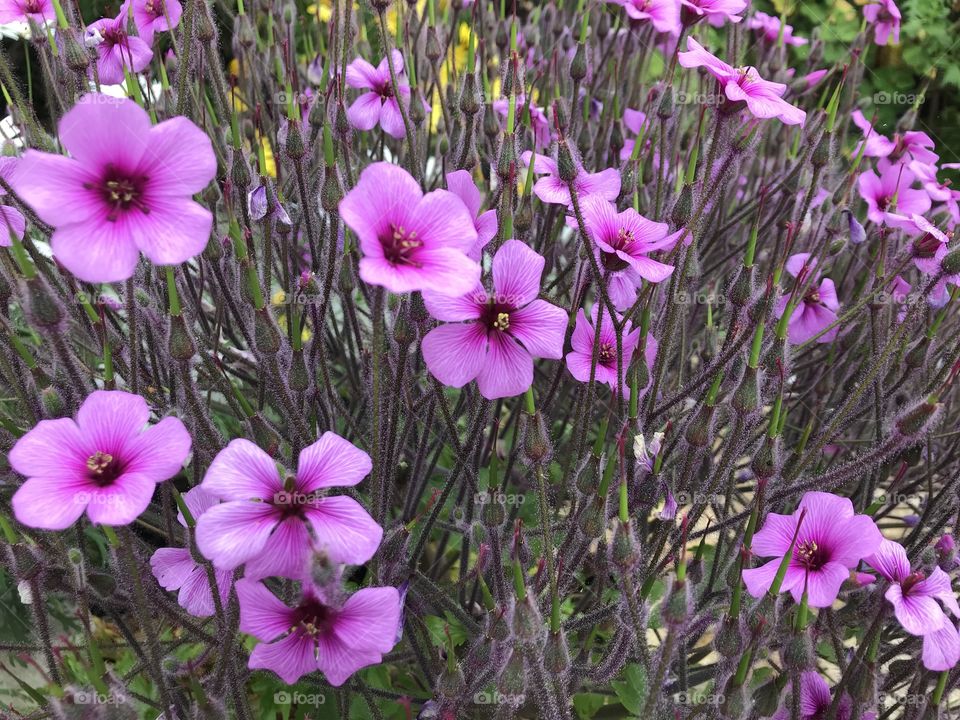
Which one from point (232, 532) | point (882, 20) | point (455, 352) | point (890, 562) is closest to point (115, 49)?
point (455, 352)

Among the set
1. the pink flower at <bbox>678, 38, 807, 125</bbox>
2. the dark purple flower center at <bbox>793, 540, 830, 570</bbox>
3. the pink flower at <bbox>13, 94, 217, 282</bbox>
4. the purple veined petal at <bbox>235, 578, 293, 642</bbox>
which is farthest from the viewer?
the pink flower at <bbox>678, 38, 807, 125</bbox>

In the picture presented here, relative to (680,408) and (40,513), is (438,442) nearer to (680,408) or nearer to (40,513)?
(680,408)

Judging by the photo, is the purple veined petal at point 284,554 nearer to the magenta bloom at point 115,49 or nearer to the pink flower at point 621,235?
the pink flower at point 621,235

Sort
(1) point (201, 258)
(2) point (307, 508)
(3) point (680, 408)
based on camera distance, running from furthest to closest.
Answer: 1. (3) point (680, 408)
2. (1) point (201, 258)
3. (2) point (307, 508)

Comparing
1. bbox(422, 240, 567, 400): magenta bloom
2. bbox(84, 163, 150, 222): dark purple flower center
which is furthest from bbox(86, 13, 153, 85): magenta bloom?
bbox(422, 240, 567, 400): magenta bloom

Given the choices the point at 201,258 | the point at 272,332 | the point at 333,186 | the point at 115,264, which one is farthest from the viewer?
the point at 201,258

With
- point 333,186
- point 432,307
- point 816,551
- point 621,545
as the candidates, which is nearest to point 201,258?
point 333,186

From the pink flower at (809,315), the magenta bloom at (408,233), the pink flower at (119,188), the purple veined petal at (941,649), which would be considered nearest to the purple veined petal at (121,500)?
the pink flower at (119,188)

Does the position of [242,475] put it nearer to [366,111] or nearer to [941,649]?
[941,649]

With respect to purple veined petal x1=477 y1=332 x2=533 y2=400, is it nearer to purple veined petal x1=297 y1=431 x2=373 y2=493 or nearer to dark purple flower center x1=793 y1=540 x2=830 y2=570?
purple veined petal x1=297 y1=431 x2=373 y2=493
